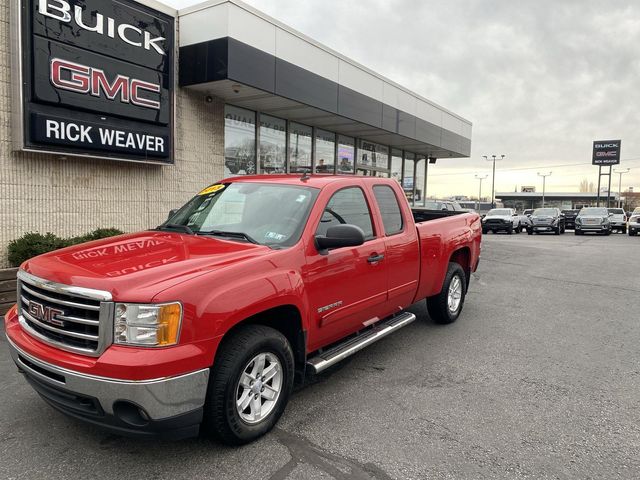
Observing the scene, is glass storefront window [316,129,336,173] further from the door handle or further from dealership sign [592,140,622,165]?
dealership sign [592,140,622,165]

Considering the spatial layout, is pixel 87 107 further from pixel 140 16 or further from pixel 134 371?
pixel 134 371

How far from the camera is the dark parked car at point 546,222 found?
27.9 metres

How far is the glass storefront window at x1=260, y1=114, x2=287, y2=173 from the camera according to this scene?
497 inches

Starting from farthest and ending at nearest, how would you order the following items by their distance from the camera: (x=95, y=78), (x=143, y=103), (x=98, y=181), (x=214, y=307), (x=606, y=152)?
(x=606, y=152), (x=143, y=103), (x=98, y=181), (x=95, y=78), (x=214, y=307)

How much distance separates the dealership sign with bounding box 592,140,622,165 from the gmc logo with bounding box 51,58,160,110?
63.6 metres

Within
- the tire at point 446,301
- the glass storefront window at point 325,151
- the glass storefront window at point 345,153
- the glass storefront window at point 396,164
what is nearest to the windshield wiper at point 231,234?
the tire at point 446,301

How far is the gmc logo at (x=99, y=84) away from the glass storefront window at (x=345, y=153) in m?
7.75

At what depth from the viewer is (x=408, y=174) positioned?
20.9 meters

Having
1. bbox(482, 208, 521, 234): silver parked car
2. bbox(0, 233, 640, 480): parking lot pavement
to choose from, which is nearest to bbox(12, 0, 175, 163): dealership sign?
bbox(0, 233, 640, 480): parking lot pavement

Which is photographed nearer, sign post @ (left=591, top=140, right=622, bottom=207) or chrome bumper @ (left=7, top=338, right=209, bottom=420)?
chrome bumper @ (left=7, top=338, right=209, bottom=420)

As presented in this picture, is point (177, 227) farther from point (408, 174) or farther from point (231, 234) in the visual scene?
point (408, 174)

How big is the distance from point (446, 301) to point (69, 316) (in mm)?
4594

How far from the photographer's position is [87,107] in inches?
311

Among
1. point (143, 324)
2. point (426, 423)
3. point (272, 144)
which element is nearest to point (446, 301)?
point (426, 423)
